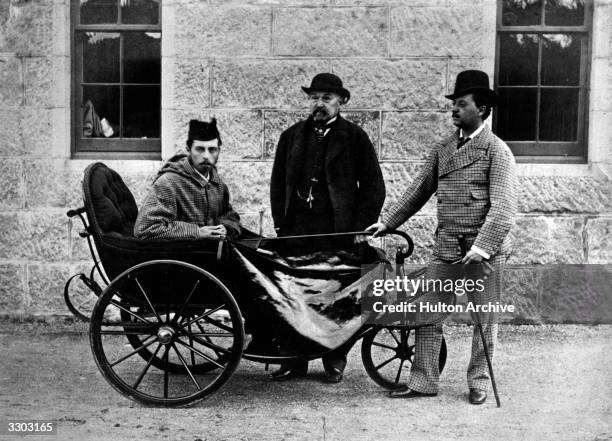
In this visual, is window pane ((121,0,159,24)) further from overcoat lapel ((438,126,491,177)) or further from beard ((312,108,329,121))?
overcoat lapel ((438,126,491,177))

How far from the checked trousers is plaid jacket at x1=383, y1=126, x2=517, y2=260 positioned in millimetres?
170

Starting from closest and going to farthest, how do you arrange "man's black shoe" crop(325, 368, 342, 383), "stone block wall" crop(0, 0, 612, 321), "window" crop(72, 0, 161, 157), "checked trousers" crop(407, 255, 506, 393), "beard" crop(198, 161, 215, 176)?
"checked trousers" crop(407, 255, 506, 393), "beard" crop(198, 161, 215, 176), "man's black shoe" crop(325, 368, 342, 383), "stone block wall" crop(0, 0, 612, 321), "window" crop(72, 0, 161, 157)

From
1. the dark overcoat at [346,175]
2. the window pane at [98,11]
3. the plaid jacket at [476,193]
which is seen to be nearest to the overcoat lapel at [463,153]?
the plaid jacket at [476,193]

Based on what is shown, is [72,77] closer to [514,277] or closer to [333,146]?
[333,146]

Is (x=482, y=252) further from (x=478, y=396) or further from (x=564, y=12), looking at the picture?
(x=564, y=12)

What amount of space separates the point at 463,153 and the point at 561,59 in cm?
261

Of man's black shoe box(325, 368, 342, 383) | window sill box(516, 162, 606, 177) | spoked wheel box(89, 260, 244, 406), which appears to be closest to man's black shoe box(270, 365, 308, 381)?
man's black shoe box(325, 368, 342, 383)

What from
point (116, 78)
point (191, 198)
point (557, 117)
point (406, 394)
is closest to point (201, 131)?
point (191, 198)

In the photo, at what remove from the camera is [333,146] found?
5648 millimetres

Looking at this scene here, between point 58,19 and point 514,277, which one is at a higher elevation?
point 58,19

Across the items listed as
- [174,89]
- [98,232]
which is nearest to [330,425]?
[98,232]

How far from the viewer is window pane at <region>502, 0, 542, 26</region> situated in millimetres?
7156

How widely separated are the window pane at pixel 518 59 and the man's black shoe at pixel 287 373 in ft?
10.1

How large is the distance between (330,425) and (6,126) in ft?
13.4
